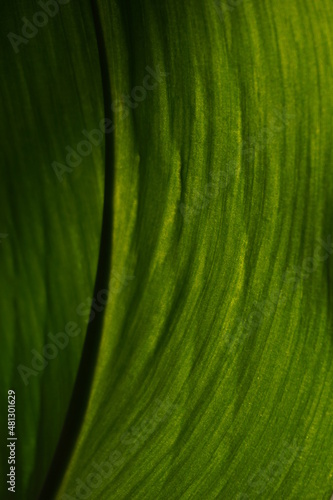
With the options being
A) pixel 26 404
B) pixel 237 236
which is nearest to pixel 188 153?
pixel 237 236

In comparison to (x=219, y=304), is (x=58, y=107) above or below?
above

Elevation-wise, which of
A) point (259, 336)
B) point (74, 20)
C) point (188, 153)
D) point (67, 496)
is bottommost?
point (67, 496)

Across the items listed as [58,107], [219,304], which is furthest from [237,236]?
[58,107]

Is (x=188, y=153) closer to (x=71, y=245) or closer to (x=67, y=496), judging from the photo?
(x=71, y=245)

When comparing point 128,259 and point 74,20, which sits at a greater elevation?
point 74,20

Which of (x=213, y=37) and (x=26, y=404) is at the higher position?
(x=213, y=37)

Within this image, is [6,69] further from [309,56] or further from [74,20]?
[309,56]

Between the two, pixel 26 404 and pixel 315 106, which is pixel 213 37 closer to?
pixel 315 106
